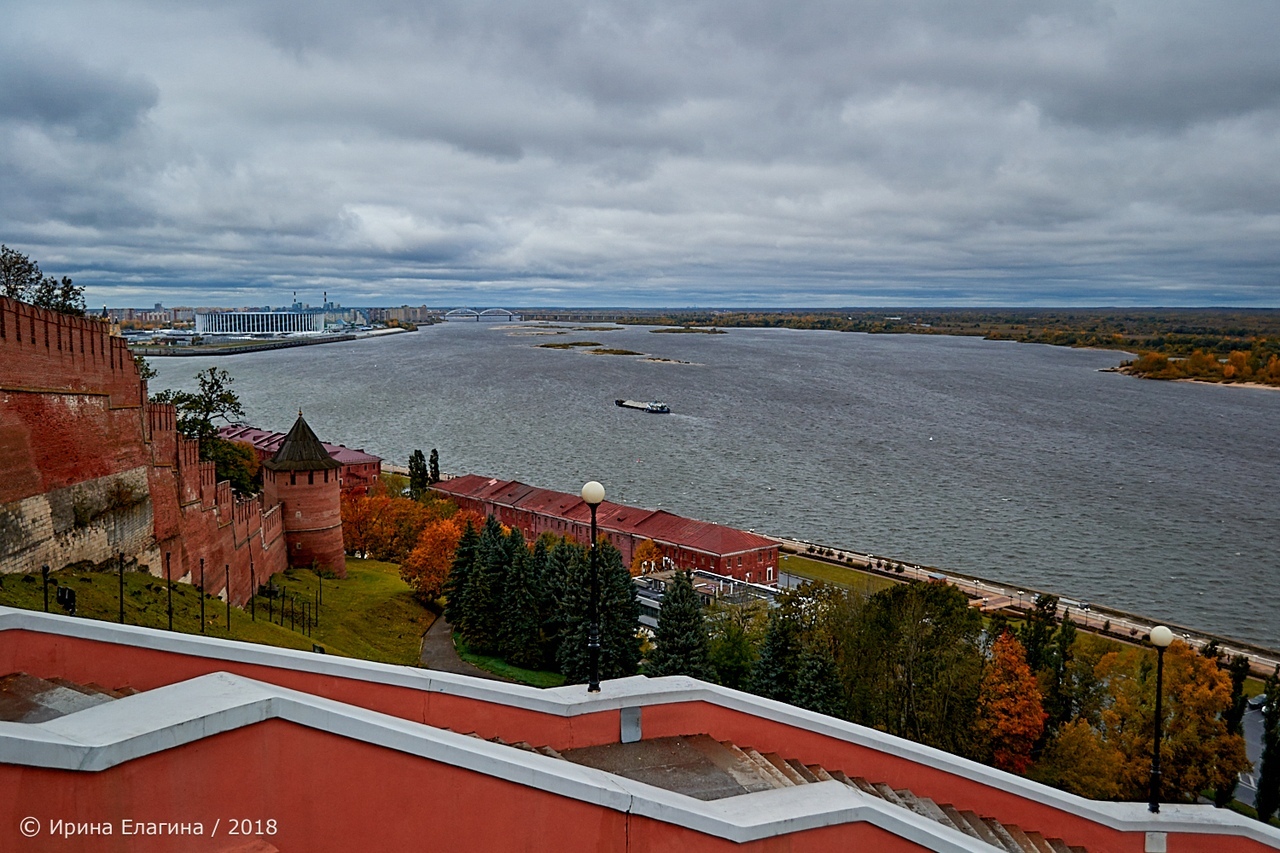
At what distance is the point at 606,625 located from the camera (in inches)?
835

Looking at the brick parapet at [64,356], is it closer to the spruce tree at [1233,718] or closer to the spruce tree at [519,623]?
the spruce tree at [519,623]

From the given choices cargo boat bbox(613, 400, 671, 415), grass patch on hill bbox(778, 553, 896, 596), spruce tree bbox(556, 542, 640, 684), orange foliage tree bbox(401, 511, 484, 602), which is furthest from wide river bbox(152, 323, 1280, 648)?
spruce tree bbox(556, 542, 640, 684)

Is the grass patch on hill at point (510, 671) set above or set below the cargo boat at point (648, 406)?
below

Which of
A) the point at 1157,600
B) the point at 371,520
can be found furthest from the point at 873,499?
the point at 371,520

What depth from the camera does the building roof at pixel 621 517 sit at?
112ft

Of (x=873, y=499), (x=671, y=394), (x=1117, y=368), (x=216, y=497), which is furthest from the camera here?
(x=1117, y=368)

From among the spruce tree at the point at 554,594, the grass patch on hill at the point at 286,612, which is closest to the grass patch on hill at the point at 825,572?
the spruce tree at the point at 554,594

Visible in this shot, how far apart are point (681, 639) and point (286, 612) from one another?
9.69 metres

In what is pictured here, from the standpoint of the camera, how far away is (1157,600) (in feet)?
103

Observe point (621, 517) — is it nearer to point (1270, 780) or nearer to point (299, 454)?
point (299, 454)

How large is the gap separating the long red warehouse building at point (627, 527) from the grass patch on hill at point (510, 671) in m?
6.44

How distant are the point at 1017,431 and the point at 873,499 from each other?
24643 mm

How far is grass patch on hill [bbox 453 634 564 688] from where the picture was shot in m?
22.6

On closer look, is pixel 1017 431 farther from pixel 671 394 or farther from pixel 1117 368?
pixel 1117 368
